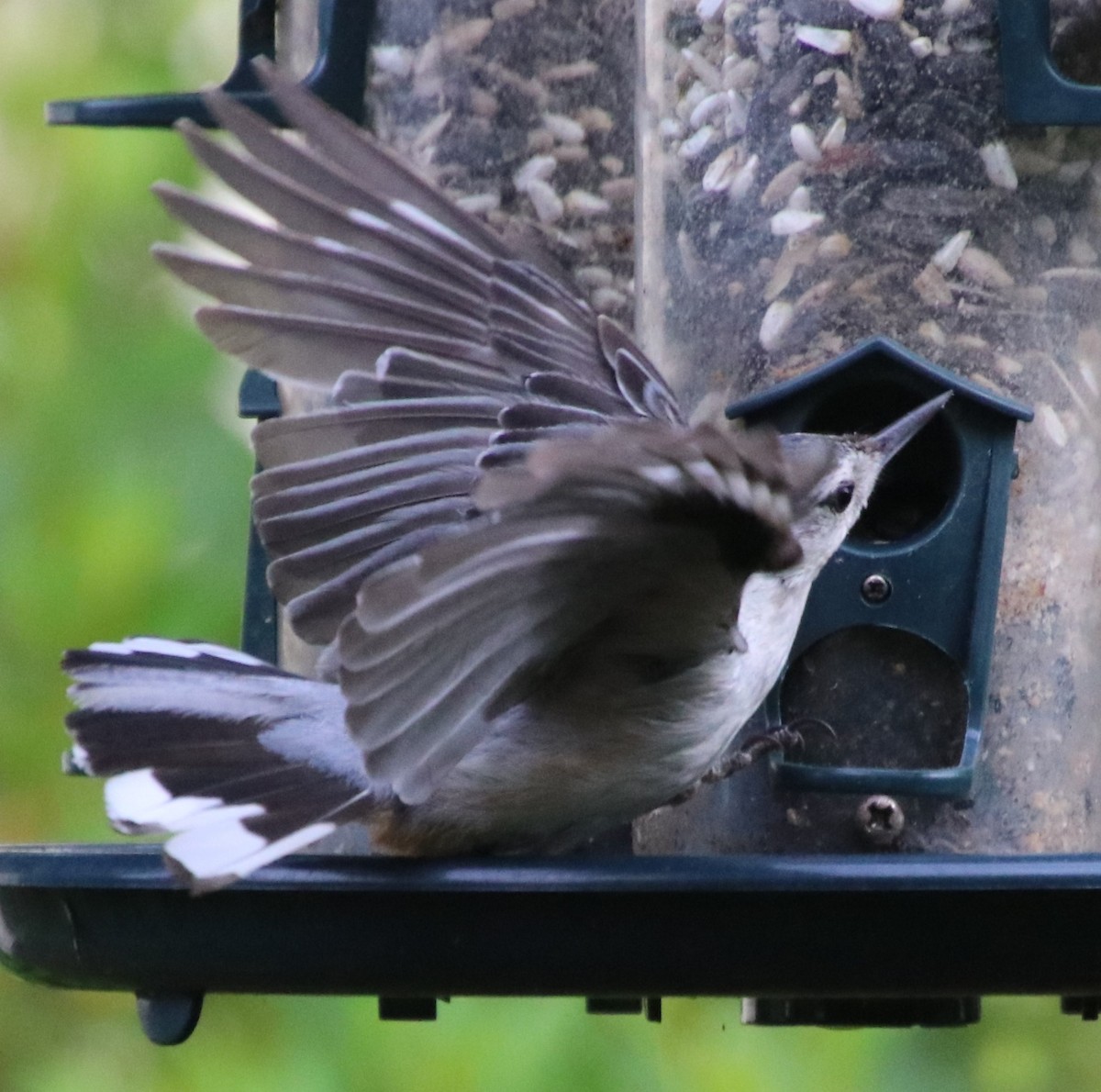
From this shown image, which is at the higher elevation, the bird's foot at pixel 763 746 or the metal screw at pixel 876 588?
the metal screw at pixel 876 588

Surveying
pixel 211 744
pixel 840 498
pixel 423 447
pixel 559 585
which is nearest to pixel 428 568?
pixel 559 585

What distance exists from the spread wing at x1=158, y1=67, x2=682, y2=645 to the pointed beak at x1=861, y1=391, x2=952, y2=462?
381 millimetres

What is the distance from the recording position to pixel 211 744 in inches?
142

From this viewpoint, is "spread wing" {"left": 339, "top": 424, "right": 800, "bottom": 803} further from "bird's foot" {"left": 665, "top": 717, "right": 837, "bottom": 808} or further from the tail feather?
"bird's foot" {"left": 665, "top": 717, "right": 837, "bottom": 808}

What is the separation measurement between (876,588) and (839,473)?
30cm

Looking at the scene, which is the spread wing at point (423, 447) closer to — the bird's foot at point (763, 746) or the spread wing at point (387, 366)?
the spread wing at point (387, 366)

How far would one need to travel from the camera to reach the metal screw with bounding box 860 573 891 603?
A: 156 inches

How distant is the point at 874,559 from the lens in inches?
157

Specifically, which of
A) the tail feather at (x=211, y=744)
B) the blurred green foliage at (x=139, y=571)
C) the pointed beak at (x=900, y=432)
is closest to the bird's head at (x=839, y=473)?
the pointed beak at (x=900, y=432)

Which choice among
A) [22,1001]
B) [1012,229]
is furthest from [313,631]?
[22,1001]

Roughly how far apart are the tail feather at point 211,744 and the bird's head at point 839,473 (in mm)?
895

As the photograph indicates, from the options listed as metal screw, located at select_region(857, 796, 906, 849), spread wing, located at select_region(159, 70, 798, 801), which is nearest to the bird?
spread wing, located at select_region(159, 70, 798, 801)

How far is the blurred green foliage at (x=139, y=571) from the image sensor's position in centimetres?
464

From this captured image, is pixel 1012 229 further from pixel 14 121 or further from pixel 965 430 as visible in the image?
pixel 14 121
